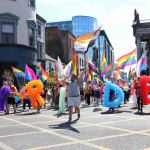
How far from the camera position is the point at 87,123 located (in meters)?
12.3

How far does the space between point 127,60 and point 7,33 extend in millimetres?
14802

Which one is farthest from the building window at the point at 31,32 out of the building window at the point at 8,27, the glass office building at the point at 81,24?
the glass office building at the point at 81,24

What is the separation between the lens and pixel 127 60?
19578mm

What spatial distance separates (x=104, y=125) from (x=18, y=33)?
21934mm

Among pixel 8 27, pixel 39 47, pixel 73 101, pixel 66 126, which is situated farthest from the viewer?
pixel 39 47

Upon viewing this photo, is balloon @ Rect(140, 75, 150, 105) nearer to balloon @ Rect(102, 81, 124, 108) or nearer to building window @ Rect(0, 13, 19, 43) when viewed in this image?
balloon @ Rect(102, 81, 124, 108)

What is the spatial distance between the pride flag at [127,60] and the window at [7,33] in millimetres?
14193

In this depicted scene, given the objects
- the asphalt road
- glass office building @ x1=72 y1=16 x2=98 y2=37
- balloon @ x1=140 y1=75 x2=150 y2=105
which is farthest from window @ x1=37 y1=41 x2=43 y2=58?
glass office building @ x1=72 y1=16 x2=98 y2=37

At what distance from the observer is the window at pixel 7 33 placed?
3151 centimetres

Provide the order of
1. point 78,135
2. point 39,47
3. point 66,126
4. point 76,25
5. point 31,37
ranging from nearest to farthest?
point 78,135 < point 66,126 < point 31,37 < point 39,47 < point 76,25

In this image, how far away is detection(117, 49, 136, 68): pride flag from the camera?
1948 cm

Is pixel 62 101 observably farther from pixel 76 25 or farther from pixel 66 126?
pixel 76 25

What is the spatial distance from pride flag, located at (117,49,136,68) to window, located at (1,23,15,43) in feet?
46.6

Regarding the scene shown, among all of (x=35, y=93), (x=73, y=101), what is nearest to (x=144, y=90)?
(x=73, y=101)
